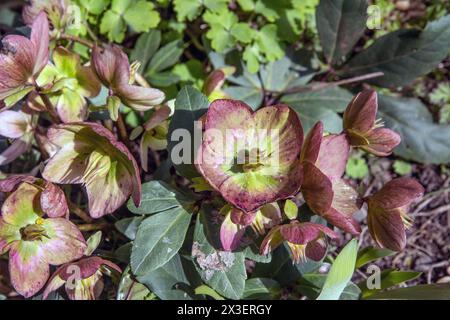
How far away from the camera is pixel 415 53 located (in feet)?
5.20

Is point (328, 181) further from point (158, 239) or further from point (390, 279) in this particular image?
point (390, 279)

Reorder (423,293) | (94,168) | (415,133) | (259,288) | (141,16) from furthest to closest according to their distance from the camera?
(415,133), (141,16), (259,288), (423,293), (94,168)

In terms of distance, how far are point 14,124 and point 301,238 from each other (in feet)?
2.26

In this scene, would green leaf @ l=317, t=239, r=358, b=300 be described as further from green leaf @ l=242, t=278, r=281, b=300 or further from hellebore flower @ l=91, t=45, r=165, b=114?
hellebore flower @ l=91, t=45, r=165, b=114

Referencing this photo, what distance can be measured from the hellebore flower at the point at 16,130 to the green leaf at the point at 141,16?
0.43 meters

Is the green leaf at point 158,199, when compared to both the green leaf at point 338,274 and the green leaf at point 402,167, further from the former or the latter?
the green leaf at point 402,167

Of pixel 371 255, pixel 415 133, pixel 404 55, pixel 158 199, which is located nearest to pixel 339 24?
pixel 404 55

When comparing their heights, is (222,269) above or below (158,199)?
below

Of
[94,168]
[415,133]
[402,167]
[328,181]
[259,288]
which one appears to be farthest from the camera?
[402,167]

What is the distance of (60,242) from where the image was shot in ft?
3.68

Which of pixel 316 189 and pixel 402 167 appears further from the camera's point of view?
pixel 402 167

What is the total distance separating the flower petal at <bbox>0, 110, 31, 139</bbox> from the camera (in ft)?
4.05

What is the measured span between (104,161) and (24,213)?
188mm
